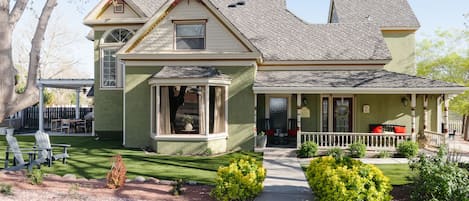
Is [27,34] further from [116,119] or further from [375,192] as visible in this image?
[375,192]

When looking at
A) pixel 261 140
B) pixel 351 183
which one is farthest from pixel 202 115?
pixel 351 183

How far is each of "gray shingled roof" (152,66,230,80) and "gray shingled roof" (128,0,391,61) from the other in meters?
3.79

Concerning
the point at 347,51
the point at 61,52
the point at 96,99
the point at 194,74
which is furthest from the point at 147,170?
the point at 61,52

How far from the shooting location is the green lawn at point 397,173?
941 centimetres

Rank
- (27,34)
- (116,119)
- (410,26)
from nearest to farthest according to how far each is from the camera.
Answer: (116,119)
(410,26)
(27,34)

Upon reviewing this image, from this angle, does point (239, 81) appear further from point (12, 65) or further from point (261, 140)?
point (12, 65)

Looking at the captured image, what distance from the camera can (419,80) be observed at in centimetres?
1480

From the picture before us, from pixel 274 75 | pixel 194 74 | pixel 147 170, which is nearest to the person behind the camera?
pixel 147 170

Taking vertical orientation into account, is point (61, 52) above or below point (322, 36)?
above

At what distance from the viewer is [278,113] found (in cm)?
1689

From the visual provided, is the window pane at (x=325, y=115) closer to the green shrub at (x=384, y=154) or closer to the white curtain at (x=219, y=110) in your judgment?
the green shrub at (x=384, y=154)

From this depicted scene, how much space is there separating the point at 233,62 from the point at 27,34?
48566mm

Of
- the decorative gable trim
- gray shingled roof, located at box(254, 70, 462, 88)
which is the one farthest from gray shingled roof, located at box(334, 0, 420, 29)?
the decorative gable trim

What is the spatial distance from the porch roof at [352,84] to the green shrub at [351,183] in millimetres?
7642
